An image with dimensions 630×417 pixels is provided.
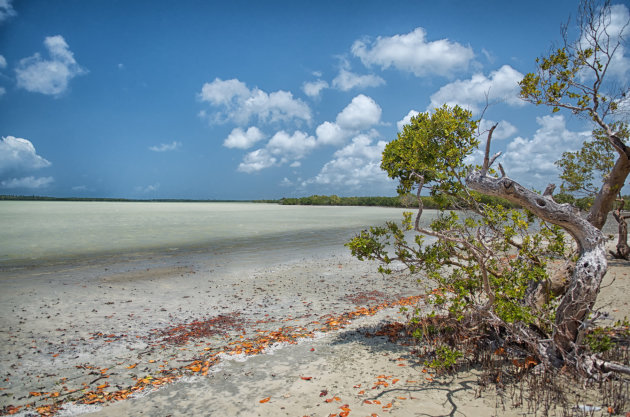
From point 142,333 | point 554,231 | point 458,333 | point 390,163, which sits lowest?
point 142,333

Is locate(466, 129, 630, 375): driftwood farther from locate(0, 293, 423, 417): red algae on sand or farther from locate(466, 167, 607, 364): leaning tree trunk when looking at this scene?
locate(0, 293, 423, 417): red algae on sand

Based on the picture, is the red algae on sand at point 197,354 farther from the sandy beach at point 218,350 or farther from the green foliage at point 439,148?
the green foliage at point 439,148

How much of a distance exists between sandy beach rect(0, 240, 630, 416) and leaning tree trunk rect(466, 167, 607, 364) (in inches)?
55.9

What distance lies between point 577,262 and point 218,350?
636 centimetres

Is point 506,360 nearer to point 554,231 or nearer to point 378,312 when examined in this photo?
point 554,231

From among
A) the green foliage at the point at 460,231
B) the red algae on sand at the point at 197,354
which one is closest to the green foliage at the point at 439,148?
the green foliage at the point at 460,231

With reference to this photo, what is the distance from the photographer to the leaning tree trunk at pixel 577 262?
5195 millimetres

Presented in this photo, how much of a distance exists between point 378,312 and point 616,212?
37.9 ft

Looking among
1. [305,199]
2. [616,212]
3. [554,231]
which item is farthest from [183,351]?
[305,199]

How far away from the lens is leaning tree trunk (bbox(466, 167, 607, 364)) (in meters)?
5.20

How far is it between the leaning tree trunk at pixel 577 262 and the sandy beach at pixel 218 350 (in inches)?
55.9

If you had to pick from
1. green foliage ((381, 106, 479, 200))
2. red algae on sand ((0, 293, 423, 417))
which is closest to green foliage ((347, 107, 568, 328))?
green foliage ((381, 106, 479, 200))

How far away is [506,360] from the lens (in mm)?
6035

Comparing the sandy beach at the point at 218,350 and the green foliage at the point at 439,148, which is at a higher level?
the green foliage at the point at 439,148
